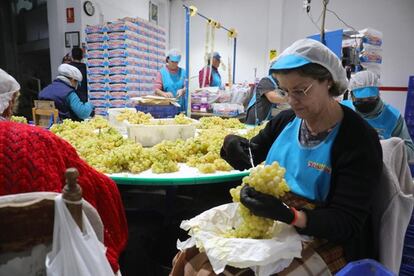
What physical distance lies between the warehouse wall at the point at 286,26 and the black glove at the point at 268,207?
6.89 metres

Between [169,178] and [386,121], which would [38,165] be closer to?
[169,178]

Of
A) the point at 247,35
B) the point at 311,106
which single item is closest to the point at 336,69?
the point at 311,106

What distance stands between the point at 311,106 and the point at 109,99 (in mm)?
4784

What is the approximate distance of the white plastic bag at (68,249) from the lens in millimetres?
726

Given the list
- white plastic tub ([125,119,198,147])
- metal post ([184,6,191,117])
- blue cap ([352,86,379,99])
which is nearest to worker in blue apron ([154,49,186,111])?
metal post ([184,6,191,117])

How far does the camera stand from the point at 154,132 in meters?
2.22

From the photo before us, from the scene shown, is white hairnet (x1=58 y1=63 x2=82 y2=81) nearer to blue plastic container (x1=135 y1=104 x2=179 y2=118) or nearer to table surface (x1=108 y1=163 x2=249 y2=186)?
blue plastic container (x1=135 y1=104 x2=179 y2=118)

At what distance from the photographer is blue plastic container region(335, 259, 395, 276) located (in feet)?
2.99

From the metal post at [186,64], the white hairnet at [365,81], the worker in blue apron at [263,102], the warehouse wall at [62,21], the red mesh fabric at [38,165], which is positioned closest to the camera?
the red mesh fabric at [38,165]

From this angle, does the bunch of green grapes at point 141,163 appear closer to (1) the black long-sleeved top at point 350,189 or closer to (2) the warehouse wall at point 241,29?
(1) the black long-sleeved top at point 350,189

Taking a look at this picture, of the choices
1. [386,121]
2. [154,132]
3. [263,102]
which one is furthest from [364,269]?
[263,102]

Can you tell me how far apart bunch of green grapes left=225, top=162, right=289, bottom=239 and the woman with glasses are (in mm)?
33

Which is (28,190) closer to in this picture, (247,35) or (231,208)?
(231,208)

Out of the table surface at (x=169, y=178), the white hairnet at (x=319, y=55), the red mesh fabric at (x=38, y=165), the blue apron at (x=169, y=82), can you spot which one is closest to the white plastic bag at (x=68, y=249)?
the red mesh fabric at (x=38, y=165)
